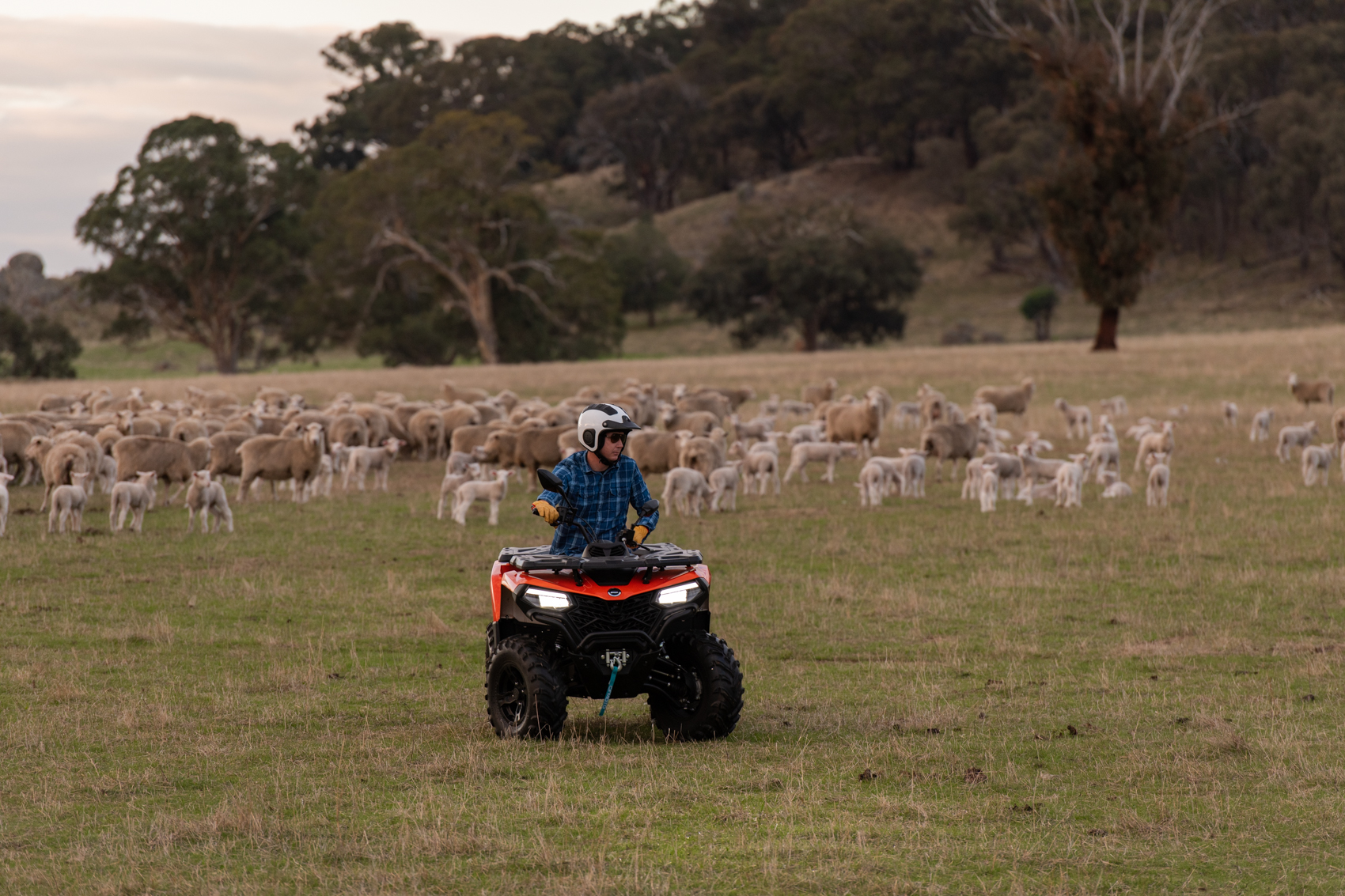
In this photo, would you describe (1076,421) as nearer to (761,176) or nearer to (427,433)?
(427,433)

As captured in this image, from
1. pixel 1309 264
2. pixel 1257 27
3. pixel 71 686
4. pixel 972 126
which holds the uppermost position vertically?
pixel 1257 27

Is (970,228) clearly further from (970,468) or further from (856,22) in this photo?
(970,468)

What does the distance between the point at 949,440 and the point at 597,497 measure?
17.2 m

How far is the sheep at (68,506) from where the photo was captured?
63.6 feet

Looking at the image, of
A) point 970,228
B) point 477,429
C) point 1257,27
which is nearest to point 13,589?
point 477,429

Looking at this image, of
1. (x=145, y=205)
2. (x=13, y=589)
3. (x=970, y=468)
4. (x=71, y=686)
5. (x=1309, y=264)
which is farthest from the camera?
(x=1309, y=264)

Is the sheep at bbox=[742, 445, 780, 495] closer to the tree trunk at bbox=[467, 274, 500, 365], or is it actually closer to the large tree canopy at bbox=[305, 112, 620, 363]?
the large tree canopy at bbox=[305, 112, 620, 363]

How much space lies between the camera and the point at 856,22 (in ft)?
363

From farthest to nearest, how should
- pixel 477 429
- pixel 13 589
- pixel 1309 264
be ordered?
pixel 1309 264 → pixel 477 429 → pixel 13 589

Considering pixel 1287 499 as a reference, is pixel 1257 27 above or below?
above

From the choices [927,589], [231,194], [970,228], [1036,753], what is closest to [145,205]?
[231,194]

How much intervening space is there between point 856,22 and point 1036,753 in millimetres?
106892

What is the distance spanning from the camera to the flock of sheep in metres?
21.7

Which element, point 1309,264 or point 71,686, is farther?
point 1309,264
